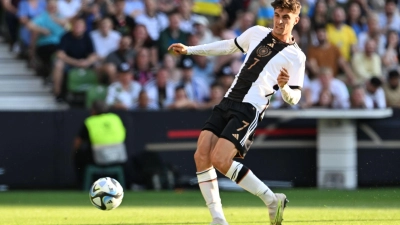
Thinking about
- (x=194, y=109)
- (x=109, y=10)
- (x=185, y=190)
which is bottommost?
(x=185, y=190)

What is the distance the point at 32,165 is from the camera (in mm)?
14852

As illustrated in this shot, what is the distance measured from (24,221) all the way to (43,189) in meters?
4.95

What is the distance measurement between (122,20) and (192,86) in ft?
6.62

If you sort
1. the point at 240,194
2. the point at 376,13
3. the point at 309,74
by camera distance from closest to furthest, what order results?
the point at 240,194 → the point at 309,74 → the point at 376,13

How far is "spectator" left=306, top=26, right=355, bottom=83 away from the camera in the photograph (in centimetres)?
1638

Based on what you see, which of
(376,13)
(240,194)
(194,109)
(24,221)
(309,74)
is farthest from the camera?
(376,13)

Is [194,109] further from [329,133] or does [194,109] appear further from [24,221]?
[24,221]

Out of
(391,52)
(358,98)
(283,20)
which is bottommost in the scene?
(358,98)

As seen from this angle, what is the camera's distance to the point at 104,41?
1614 cm

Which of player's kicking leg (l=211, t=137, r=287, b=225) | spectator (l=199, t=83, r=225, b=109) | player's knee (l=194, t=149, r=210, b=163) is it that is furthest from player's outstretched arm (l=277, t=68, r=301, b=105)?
spectator (l=199, t=83, r=225, b=109)

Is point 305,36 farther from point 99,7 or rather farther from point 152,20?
point 99,7

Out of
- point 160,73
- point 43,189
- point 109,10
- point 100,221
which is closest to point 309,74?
point 160,73

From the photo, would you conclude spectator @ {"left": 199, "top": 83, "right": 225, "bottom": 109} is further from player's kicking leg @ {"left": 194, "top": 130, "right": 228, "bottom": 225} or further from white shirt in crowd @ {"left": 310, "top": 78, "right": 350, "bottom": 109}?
player's kicking leg @ {"left": 194, "top": 130, "right": 228, "bottom": 225}

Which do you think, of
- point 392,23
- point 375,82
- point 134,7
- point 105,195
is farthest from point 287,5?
point 392,23
